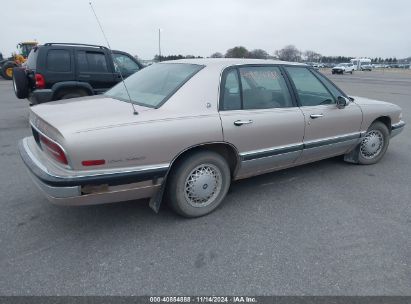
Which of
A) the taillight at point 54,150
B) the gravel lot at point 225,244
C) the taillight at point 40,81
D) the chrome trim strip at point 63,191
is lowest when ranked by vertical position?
the gravel lot at point 225,244

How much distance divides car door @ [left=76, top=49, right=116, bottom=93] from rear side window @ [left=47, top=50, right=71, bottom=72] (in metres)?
0.24

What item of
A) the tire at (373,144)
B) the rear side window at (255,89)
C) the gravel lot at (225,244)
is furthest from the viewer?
the tire at (373,144)

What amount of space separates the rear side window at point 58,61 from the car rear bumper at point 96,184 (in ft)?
15.9

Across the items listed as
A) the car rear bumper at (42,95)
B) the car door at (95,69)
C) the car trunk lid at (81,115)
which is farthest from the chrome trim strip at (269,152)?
the car door at (95,69)

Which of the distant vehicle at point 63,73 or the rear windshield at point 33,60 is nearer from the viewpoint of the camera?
the distant vehicle at point 63,73

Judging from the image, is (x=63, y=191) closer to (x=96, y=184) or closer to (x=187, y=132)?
(x=96, y=184)

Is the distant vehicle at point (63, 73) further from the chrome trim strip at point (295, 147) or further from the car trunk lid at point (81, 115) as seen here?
the chrome trim strip at point (295, 147)

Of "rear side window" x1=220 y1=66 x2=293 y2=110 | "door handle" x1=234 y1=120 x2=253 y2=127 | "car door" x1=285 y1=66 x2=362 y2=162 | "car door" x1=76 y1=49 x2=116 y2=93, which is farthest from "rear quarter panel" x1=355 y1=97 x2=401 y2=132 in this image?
"car door" x1=76 y1=49 x2=116 y2=93

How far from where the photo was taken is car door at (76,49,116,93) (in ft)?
24.0

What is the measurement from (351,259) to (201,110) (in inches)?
72.2

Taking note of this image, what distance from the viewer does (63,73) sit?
7.03m

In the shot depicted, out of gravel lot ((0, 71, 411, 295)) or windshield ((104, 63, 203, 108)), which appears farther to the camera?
windshield ((104, 63, 203, 108))

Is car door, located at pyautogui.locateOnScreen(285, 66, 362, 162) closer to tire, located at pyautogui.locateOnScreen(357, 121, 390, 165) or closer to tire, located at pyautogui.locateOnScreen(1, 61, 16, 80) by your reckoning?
tire, located at pyautogui.locateOnScreen(357, 121, 390, 165)

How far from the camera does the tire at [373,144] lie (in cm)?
475
